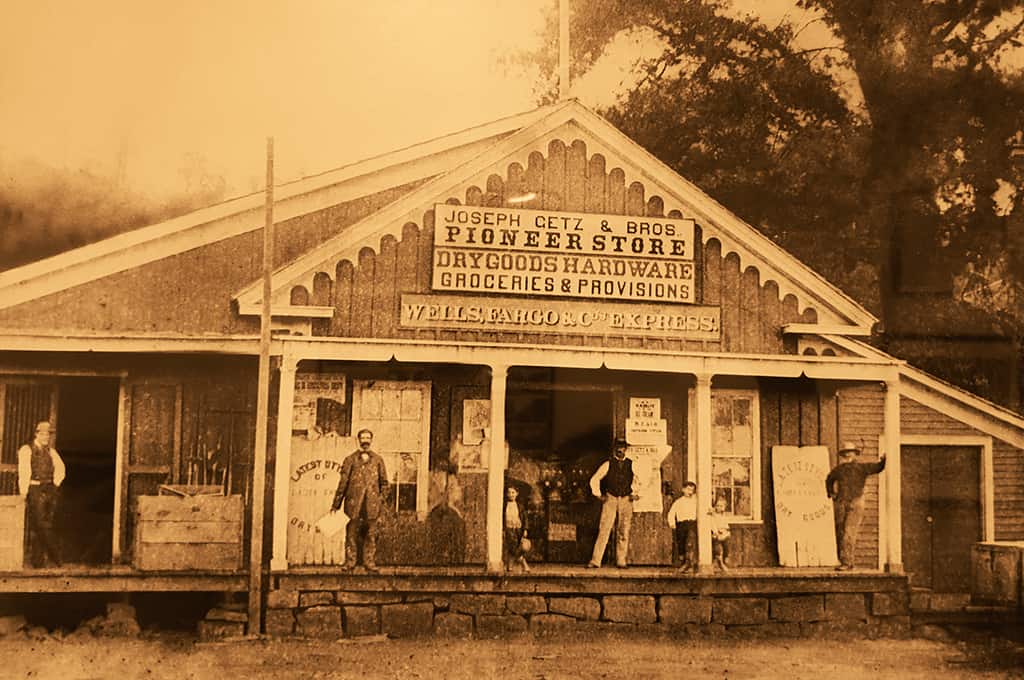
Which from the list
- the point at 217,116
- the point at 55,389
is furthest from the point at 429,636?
the point at 217,116

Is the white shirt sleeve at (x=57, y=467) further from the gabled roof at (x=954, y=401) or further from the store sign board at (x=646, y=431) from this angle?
the gabled roof at (x=954, y=401)

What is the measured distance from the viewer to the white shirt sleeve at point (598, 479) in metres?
10.2

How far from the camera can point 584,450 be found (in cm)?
1035

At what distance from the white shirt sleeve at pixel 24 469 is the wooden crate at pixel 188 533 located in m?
0.91

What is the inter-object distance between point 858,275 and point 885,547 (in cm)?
276

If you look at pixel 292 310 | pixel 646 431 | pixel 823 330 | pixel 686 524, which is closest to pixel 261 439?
pixel 292 310

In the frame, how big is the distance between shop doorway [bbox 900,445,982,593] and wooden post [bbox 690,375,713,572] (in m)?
1.90

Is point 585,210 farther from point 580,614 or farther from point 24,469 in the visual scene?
point 24,469

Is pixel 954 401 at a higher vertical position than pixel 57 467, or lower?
higher

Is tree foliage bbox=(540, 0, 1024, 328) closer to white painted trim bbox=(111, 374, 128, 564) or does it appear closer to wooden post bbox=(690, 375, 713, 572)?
wooden post bbox=(690, 375, 713, 572)

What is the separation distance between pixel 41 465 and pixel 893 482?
7.54 metres

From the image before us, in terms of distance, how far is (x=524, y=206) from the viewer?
9.52 m

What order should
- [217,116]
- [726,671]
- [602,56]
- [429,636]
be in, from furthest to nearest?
[602,56], [429,636], [726,671], [217,116]

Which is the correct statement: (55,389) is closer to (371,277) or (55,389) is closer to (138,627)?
(138,627)
